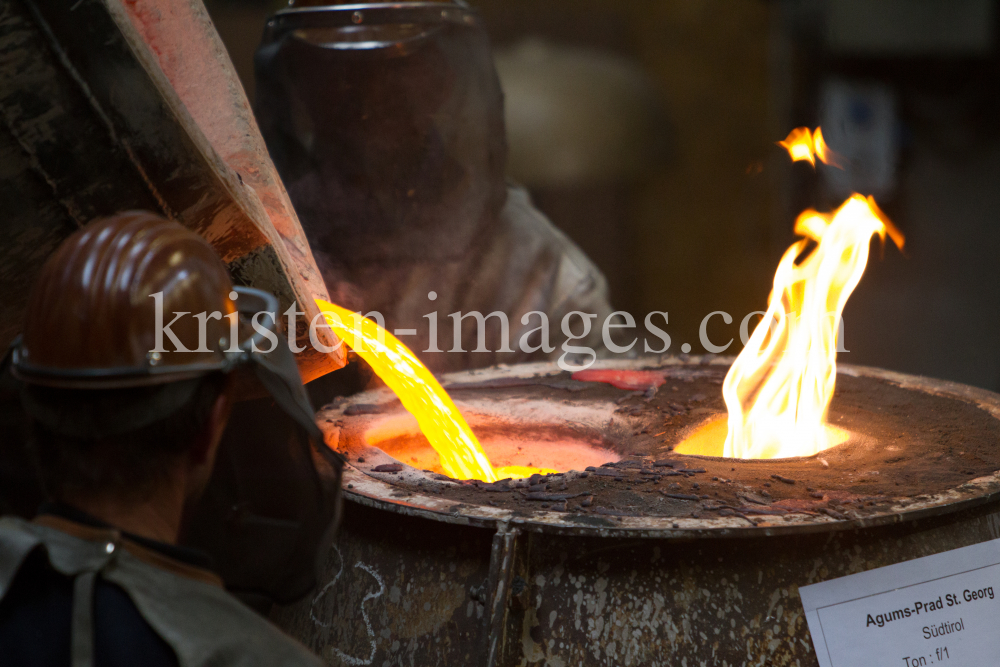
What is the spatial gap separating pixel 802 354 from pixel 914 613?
3.53ft

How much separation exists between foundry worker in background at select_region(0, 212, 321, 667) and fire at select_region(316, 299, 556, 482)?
1255 mm

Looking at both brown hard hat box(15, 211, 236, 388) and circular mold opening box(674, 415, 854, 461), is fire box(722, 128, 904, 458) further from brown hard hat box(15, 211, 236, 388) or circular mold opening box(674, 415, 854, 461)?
brown hard hat box(15, 211, 236, 388)

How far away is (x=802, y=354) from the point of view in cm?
263

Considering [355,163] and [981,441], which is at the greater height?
[355,163]

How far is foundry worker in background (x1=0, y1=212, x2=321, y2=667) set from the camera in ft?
3.31

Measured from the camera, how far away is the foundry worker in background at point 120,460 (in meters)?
1.01

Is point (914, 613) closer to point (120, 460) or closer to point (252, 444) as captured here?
point (252, 444)

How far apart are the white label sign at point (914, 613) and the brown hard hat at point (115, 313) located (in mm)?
1270

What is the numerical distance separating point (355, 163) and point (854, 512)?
2.71 m

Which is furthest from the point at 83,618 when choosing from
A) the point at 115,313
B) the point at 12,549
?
the point at 115,313

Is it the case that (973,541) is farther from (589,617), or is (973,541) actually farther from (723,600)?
(589,617)

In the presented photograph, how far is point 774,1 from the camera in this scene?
5.05 m

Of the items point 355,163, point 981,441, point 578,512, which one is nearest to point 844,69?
point 355,163

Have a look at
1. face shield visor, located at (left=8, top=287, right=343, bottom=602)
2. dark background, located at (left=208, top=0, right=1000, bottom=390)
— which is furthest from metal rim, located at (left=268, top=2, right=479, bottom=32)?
face shield visor, located at (left=8, top=287, right=343, bottom=602)
